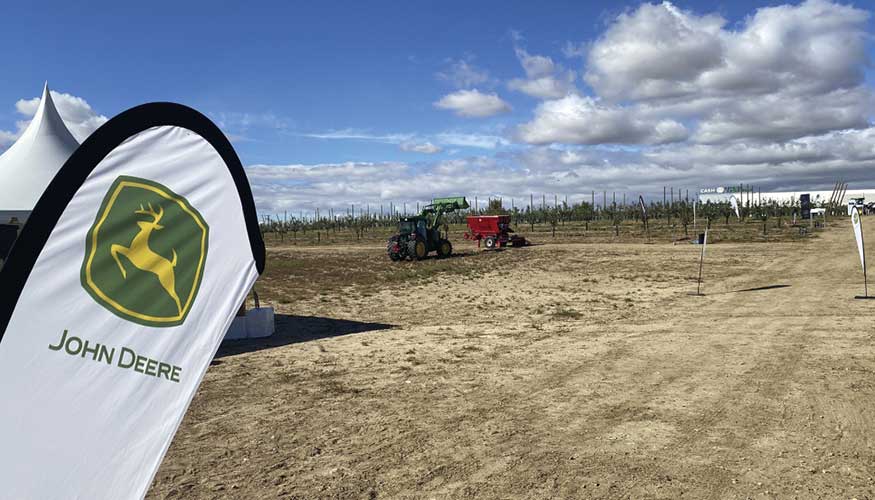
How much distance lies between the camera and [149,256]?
135 cm

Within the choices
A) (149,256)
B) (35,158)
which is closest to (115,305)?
(149,256)

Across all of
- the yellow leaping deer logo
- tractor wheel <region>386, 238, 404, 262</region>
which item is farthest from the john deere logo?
tractor wheel <region>386, 238, 404, 262</region>

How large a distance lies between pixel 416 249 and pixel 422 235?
2.71ft

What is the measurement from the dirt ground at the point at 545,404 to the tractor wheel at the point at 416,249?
1044cm

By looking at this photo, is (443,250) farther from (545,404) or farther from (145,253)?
(145,253)

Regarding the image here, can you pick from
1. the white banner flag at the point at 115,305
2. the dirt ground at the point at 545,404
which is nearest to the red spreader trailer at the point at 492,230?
the dirt ground at the point at 545,404

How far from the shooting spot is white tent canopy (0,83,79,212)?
12.7 metres

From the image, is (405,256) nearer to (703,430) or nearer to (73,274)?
(703,430)

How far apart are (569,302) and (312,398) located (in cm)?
858

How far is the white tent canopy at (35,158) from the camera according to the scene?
41.8 ft

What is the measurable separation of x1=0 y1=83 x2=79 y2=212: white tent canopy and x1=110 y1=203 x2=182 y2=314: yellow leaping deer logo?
13888 millimetres

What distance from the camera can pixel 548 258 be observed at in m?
24.4

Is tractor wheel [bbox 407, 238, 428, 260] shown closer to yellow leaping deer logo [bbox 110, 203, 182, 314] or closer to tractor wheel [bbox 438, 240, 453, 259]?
tractor wheel [bbox 438, 240, 453, 259]

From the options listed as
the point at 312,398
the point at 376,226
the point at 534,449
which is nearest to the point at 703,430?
the point at 534,449
